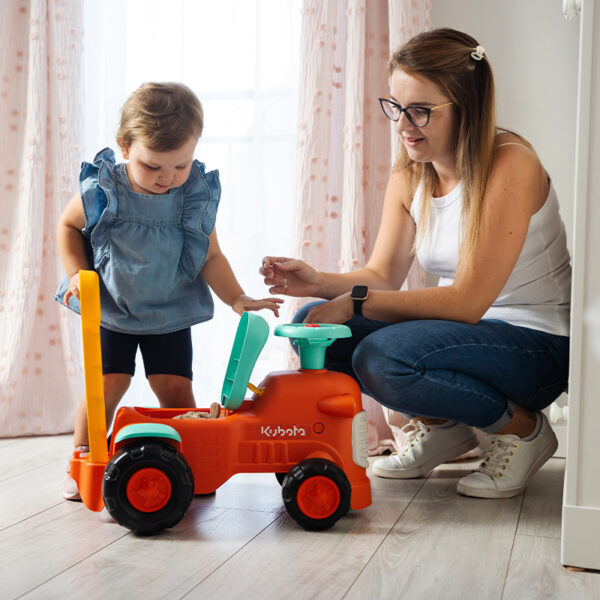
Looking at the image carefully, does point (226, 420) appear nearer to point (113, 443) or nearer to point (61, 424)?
point (113, 443)

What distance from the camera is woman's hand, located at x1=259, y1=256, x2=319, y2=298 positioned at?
1.58m

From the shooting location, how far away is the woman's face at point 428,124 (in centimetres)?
146

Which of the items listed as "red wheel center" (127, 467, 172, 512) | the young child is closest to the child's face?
Answer: the young child

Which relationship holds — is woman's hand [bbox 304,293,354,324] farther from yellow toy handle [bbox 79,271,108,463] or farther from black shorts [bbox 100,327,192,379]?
yellow toy handle [bbox 79,271,108,463]

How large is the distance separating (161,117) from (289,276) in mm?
419

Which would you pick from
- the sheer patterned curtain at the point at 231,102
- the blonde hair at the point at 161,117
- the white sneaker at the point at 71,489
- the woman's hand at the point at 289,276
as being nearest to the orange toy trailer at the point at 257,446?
the white sneaker at the point at 71,489

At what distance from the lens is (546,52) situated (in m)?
1.93

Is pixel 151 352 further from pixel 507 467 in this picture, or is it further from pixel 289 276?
pixel 507 467

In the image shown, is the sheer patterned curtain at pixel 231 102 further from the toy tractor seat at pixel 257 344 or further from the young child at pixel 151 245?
the toy tractor seat at pixel 257 344

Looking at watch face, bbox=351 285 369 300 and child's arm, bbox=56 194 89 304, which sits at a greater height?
child's arm, bbox=56 194 89 304

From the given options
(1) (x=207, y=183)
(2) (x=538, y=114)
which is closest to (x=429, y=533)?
(1) (x=207, y=183)

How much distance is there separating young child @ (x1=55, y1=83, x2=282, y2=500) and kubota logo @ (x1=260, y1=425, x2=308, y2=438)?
0.95ft

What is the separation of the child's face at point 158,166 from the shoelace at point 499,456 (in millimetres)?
839

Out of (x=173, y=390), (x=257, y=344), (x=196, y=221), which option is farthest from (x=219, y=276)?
(x=257, y=344)
